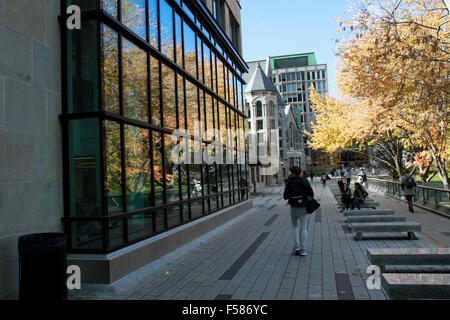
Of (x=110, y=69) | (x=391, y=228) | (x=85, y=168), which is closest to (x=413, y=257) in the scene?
(x=391, y=228)

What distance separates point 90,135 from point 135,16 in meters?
3.06

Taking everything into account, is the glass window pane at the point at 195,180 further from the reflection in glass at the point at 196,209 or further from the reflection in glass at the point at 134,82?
the reflection in glass at the point at 134,82

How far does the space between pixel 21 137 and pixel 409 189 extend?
14.1m

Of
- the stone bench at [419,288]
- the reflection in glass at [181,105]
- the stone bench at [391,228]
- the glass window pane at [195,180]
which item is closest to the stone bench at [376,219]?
the stone bench at [391,228]

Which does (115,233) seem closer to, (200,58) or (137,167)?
(137,167)

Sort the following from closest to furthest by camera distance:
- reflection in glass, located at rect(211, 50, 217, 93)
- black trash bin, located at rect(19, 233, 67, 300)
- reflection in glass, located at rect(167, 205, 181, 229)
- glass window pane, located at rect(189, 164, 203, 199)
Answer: black trash bin, located at rect(19, 233, 67, 300), reflection in glass, located at rect(167, 205, 181, 229), glass window pane, located at rect(189, 164, 203, 199), reflection in glass, located at rect(211, 50, 217, 93)

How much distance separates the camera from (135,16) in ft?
25.5

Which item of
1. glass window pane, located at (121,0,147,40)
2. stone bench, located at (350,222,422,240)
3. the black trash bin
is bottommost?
stone bench, located at (350,222,422,240)

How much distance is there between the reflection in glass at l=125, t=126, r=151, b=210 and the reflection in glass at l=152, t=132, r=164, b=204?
0.28m

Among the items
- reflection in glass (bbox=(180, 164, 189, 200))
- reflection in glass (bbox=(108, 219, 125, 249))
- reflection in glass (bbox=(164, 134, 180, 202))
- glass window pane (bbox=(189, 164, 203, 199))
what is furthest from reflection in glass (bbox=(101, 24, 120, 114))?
glass window pane (bbox=(189, 164, 203, 199))

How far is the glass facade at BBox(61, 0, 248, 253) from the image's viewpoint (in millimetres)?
6340

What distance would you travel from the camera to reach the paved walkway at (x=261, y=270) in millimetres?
5453

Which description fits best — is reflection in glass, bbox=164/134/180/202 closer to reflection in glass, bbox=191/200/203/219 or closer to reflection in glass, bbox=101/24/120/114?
reflection in glass, bbox=191/200/203/219

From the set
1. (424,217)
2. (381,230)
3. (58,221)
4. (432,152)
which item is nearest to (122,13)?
(58,221)
